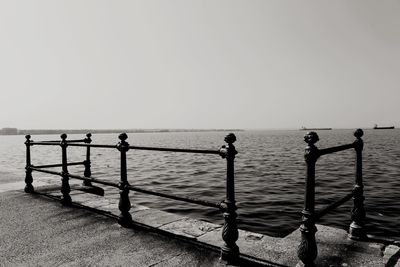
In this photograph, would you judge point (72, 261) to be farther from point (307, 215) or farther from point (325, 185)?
point (325, 185)

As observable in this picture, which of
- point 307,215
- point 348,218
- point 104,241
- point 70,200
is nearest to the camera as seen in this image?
point 307,215

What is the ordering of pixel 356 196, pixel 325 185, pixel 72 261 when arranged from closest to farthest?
pixel 72 261
pixel 356 196
pixel 325 185

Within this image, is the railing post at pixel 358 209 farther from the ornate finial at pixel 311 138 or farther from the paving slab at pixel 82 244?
the paving slab at pixel 82 244

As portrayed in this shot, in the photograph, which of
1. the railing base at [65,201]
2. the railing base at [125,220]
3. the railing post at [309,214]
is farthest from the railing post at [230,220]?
the railing base at [65,201]

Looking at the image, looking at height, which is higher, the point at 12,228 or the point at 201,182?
the point at 12,228

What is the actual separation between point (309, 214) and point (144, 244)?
2.08 m

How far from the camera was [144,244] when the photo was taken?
4094mm

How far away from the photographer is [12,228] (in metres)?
4.79

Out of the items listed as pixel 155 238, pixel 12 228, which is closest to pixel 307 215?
pixel 155 238

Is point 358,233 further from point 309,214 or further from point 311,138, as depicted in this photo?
point 311,138

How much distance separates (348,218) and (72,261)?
9434 millimetres

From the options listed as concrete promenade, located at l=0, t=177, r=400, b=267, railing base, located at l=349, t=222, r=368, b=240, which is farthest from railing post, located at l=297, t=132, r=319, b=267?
railing base, located at l=349, t=222, r=368, b=240

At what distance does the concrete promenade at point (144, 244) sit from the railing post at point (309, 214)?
0.98 ft

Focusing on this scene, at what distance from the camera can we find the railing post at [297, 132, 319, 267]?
10.6ft
